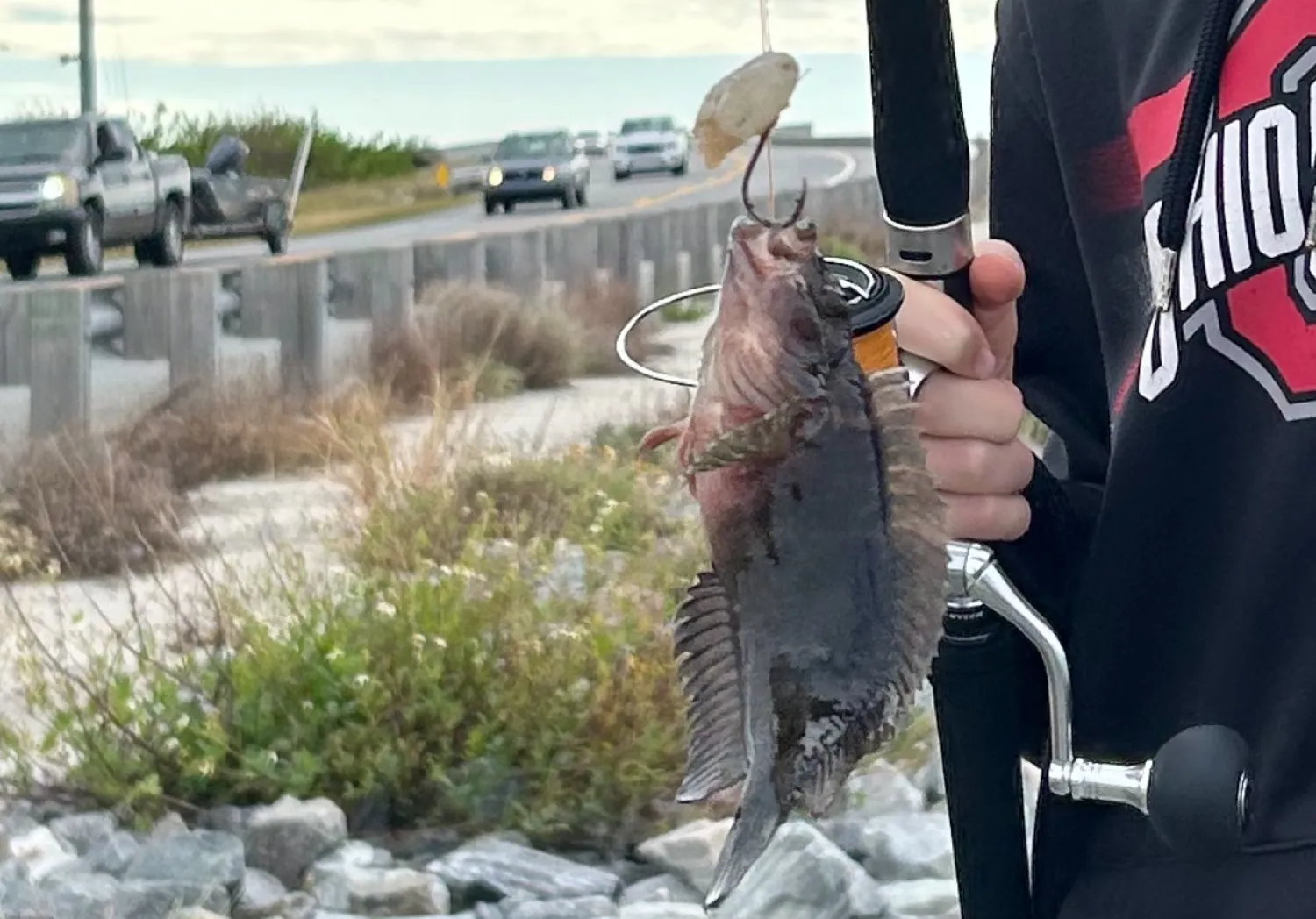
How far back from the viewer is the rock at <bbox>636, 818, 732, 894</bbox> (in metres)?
3.67

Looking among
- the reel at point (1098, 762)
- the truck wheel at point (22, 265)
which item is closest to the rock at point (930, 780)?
the reel at point (1098, 762)

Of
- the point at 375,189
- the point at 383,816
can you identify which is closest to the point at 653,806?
the point at 383,816

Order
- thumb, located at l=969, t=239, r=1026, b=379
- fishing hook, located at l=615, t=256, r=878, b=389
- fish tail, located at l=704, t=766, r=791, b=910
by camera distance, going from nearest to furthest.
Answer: fish tail, located at l=704, t=766, r=791, b=910, fishing hook, located at l=615, t=256, r=878, b=389, thumb, located at l=969, t=239, r=1026, b=379

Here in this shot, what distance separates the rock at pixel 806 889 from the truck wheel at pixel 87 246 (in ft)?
36.7

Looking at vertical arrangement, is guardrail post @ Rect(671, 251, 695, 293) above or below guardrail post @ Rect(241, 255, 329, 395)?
below

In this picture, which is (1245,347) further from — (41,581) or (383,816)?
(41,581)

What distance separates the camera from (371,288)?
11141 mm

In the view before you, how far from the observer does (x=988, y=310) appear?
131 cm

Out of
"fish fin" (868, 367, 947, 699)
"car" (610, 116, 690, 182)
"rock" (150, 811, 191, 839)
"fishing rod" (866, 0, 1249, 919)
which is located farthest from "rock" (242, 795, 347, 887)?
"car" (610, 116, 690, 182)

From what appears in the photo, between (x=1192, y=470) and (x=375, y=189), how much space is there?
62.9ft

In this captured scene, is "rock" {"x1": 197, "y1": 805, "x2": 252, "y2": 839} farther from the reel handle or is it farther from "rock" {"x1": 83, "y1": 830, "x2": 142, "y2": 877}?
the reel handle

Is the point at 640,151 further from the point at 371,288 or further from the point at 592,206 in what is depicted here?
the point at 371,288

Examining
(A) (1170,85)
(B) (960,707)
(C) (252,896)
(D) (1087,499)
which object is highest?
(A) (1170,85)

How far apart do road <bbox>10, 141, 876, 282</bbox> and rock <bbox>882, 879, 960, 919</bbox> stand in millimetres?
1441
